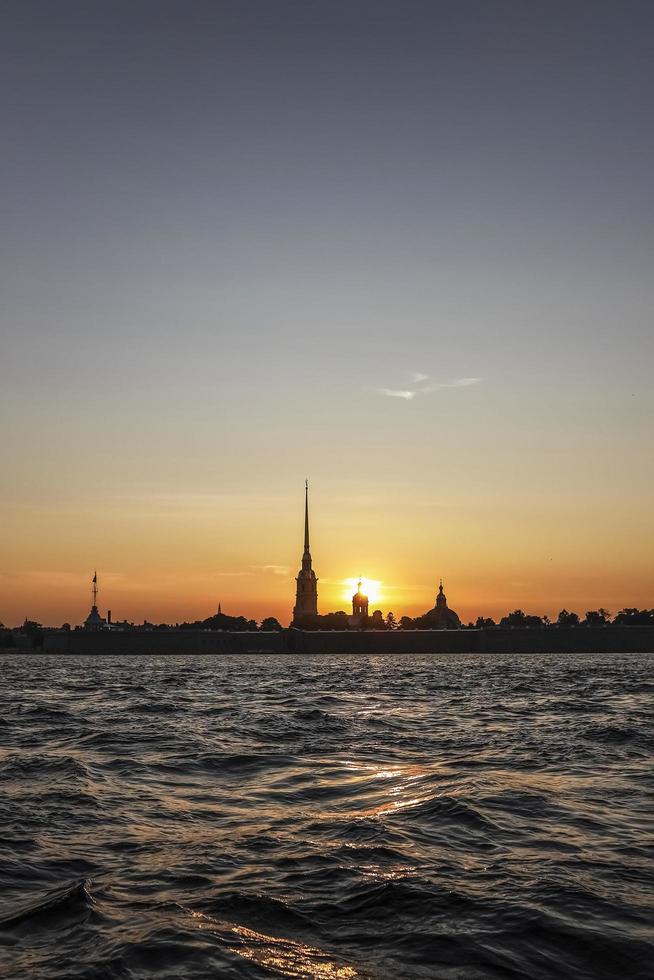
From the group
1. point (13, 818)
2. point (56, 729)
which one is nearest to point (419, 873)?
point (13, 818)

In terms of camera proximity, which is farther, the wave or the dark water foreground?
the wave

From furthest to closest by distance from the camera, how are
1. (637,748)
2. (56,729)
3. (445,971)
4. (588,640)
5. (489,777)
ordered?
(588,640) < (56,729) < (637,748) < (489,777) < (445,971)

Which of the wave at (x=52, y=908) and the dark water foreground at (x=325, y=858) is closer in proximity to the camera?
the dark water foreground at (x=325, y=858)

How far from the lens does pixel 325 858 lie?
35.3ft

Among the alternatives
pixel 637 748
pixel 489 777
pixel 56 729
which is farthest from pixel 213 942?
pixel 56 729

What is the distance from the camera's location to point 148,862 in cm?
1041

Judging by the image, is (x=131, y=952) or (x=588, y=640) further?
(x=588, y=640)

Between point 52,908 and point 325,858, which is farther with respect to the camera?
point 325,858

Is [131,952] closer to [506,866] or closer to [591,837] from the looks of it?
[506,866]

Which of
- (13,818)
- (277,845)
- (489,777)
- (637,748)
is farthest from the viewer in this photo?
(637,748)

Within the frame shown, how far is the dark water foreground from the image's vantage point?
752 cm

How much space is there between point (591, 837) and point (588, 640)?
19208 cm

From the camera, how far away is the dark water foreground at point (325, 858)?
24.7 feet

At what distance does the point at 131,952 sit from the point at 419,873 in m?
4.02
